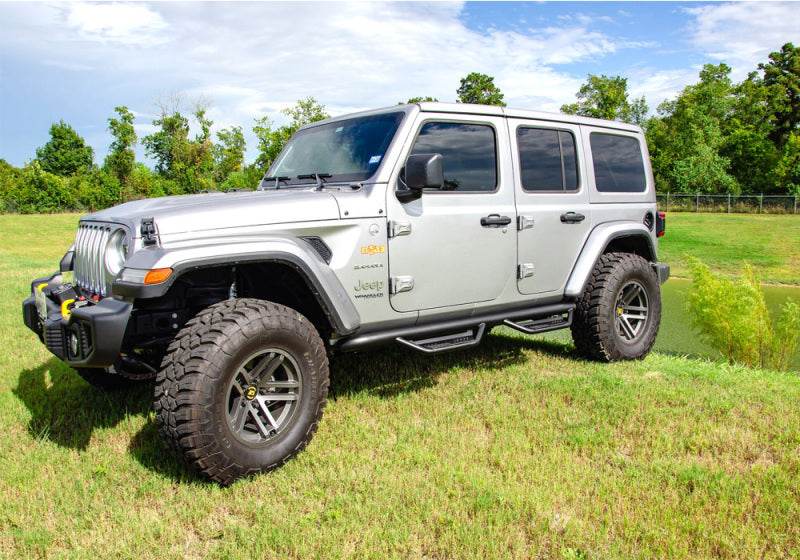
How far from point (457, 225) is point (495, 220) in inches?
15.2

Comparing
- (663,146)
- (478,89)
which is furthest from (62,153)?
(663,146)

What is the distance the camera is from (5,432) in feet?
13.1

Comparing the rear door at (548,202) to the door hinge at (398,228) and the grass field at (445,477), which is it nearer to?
the grass field at (445,477)

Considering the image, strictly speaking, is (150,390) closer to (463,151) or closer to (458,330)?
(458,330)

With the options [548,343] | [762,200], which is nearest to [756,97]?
[762,200]

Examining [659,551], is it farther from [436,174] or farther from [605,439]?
[436,174]

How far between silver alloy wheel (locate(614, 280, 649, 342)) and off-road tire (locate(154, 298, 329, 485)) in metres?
3.32

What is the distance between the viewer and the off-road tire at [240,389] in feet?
10.2

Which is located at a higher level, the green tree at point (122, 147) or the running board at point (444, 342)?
the green tree at point (122, 147)

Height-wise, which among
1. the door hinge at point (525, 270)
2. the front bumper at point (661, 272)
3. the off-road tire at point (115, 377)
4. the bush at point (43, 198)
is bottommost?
the off-road tire at point (115, 377)

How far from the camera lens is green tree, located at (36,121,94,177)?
74.8 m

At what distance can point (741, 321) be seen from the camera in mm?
10914

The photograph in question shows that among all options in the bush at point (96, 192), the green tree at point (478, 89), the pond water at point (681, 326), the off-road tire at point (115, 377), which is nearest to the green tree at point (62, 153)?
the bush at point (96, 192)

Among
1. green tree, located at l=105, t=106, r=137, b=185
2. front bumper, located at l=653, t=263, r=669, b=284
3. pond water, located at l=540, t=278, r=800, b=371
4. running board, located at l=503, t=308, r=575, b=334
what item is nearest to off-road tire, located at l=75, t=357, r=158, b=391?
running board, located at l=503, t=308, r=575, b=334
